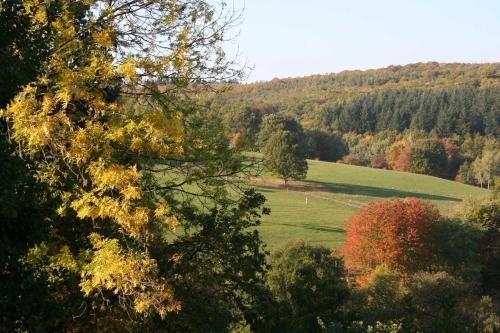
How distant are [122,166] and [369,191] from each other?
219ft

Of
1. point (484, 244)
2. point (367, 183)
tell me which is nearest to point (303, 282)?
point (484, 244)

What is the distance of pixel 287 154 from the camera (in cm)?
6462

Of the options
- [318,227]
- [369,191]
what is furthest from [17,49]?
[369,191]

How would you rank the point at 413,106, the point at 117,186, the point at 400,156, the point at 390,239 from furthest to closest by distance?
the point at 413,106
the point at 400,156
the point at 390,239
the point at 117,186

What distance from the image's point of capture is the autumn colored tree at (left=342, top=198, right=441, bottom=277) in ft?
114

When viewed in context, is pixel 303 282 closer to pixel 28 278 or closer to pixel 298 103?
pixel 28 278

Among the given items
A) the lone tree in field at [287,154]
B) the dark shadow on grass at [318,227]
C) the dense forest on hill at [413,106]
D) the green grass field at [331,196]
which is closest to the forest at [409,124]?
the dense forest on hill at [413,106]

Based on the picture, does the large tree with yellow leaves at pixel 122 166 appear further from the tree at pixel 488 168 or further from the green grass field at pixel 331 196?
the tree at pixel 488 168

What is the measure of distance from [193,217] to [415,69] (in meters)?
196

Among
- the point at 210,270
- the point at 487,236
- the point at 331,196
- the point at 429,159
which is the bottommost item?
the point at 331,196

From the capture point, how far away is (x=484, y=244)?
4009cm

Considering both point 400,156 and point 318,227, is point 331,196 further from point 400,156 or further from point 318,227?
point 400,156

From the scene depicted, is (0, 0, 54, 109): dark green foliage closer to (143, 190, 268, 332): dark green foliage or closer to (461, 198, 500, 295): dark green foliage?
(143, 190, 268, 332): dark green foliage

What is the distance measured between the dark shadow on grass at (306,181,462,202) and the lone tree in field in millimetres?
4991
